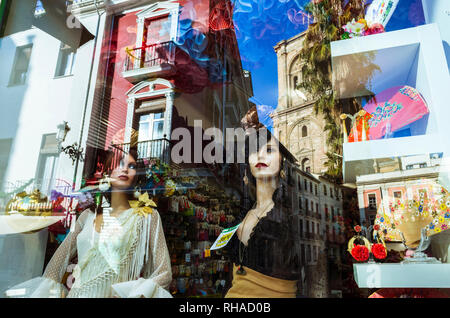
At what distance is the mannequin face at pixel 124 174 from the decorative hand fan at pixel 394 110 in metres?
1.39

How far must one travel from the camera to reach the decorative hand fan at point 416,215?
53.5 inches

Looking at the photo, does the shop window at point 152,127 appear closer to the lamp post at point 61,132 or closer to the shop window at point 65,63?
the lamp post at point 61,132

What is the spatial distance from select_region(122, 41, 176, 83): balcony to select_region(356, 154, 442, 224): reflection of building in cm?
149

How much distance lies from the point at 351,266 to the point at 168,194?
1.09 metres

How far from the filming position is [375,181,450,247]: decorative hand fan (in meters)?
1.36

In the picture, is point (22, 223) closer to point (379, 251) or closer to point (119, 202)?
point (119, 202)

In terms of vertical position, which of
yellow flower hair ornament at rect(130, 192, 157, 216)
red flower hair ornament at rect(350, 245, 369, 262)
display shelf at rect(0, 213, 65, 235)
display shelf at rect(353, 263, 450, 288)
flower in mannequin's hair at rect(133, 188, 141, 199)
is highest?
flower in mannequin's hair at rect(133, 188, 141, 199)

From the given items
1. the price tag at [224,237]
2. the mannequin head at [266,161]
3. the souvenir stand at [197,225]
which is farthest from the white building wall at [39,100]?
the mannequin head at [266,161]

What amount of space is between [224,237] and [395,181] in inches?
35.8

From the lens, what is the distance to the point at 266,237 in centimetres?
156

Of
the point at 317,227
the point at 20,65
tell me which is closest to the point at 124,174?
the point at 317,227

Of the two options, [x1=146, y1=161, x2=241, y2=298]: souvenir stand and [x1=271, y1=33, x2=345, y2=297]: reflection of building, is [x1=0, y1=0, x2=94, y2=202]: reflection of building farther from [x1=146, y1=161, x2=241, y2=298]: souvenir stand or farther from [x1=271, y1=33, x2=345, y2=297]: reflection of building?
[x1=271, y1=33, x2=345, y2=297]: reflection of building

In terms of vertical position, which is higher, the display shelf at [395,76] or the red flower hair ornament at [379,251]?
the display shelf at [395,76]

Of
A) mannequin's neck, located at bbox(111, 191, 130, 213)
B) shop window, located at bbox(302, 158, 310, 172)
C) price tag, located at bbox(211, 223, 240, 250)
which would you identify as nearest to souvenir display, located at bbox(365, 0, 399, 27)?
shop window, located at bbox(302, 158, 310, 172)
